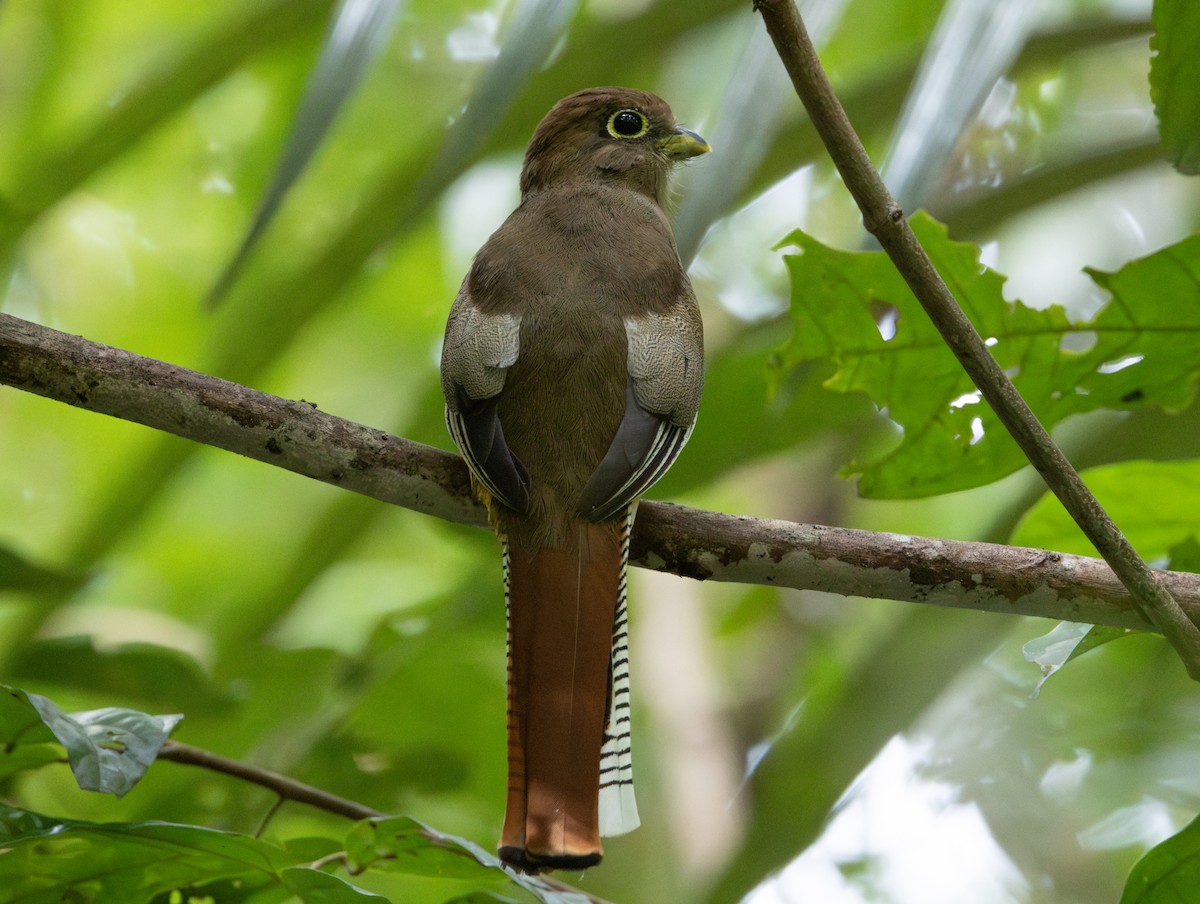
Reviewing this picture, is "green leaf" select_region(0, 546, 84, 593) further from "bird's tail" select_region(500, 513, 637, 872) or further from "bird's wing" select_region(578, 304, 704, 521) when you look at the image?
"bird's wing" select_region(578, 304, 704, 521)

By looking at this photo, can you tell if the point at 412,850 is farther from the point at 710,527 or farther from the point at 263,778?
the point at 710,527

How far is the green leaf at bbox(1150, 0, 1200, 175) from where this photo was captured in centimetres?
202

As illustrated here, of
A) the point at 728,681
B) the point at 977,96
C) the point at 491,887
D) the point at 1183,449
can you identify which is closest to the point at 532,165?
the point at 977,96

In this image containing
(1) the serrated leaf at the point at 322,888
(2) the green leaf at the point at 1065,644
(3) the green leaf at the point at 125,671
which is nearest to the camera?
(1) the serrated leaf at the point at 322,888

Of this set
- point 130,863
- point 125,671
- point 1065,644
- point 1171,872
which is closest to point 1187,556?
point 1065,644

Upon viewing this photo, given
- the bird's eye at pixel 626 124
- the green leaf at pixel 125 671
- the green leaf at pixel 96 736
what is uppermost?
the bird's eye at pixel 626 124

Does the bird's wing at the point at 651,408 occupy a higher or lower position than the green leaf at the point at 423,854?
higher

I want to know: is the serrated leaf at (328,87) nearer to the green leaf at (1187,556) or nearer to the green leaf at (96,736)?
the green leaf at (96,736)

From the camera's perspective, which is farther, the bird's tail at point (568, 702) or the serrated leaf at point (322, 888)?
the bird's tail at point (568, 702)

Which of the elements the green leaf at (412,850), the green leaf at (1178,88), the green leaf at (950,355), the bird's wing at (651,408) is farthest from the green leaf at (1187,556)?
the green leaf at (412,850)

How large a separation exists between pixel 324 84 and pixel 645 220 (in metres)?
1.33

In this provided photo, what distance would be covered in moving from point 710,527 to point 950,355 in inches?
24.4

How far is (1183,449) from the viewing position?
10.1ft

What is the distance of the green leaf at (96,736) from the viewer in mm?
1759
